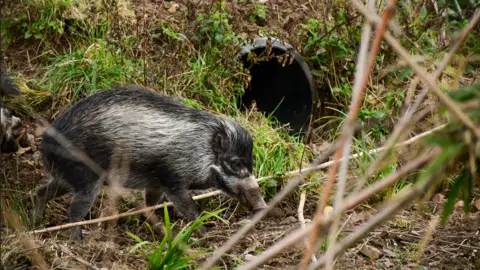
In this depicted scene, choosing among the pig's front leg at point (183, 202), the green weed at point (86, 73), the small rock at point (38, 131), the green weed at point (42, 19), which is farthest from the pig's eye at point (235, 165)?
the green weed at point (42, 19)

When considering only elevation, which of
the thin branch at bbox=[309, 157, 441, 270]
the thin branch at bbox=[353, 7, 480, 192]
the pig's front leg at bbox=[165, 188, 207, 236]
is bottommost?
the pig's front leg at bbox=[165, 188, 207, 236]

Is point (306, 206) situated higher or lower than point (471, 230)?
lower

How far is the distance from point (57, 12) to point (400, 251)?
14.2ft

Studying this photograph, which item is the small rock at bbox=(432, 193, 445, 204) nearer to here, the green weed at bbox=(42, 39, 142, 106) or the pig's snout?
the pig's snout

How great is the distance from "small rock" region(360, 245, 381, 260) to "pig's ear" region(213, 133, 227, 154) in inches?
61.4

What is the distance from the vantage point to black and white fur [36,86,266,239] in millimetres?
6047

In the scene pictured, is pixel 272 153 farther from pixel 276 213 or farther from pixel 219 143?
pixel 219 143

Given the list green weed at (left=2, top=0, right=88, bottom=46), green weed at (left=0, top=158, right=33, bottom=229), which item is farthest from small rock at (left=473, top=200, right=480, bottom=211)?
green weed at (left=2, top=0, right=88, bottom=46)

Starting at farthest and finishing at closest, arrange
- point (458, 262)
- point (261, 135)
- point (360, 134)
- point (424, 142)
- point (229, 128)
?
point (360, 134) → point (261, 135) → point (229, 128) → point (458, 262) → point (424, 142)

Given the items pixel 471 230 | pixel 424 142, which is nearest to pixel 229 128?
pixel 471 230

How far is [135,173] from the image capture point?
20.6ft

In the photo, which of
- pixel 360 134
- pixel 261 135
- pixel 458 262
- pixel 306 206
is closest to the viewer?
pixel 458 262

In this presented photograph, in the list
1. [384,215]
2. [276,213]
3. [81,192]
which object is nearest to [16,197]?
[81,192]

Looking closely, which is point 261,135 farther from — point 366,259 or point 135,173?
point 366,259
